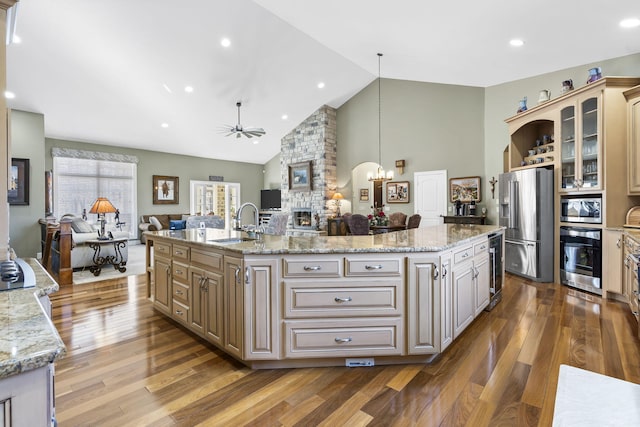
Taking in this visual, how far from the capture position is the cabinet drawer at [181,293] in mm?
2869

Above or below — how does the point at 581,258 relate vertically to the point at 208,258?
below

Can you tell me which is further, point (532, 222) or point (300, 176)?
point (300, 176)

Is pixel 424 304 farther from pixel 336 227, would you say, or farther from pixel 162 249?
pixel 336 227

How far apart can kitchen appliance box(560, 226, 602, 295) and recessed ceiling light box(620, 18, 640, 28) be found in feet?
7.87

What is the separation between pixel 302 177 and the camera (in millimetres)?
9406

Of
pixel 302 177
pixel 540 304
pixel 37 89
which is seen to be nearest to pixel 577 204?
pixel 540 304

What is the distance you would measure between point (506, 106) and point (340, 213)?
4.73 metres

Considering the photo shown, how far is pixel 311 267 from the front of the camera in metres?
2.26

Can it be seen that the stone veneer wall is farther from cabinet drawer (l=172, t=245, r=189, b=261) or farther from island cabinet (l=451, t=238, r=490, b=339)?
cabinet drawer (l=172, t=245, r=189, b=261)

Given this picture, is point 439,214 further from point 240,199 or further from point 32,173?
point 32,173

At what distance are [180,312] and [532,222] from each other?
4851 mm

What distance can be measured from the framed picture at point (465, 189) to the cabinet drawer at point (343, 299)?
212 inches

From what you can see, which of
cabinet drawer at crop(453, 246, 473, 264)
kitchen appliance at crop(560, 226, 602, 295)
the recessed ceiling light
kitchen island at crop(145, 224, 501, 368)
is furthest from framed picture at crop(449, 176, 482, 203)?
kitchen island at crop(145, 224, 501, 368)

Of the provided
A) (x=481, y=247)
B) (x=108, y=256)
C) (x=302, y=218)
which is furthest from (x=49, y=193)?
(x=481, y=247)
